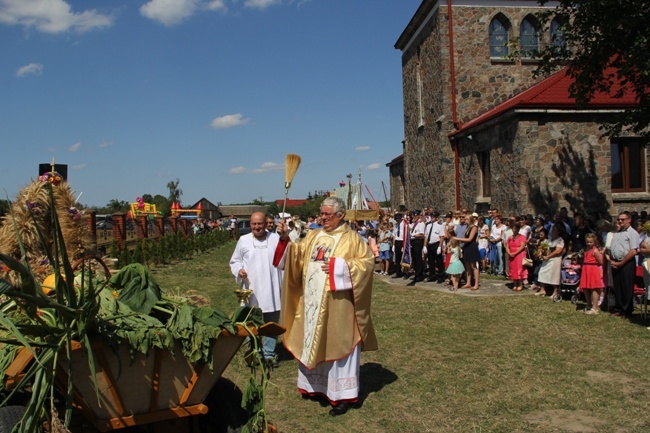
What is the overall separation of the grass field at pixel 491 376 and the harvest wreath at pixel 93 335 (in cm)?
100

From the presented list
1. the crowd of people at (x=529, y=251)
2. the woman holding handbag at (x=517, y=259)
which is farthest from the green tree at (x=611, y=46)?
the woman holding handbag at (x=517, y=259)

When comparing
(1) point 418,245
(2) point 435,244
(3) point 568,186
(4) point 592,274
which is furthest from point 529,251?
(3) point 568,186

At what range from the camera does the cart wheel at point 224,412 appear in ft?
12.7

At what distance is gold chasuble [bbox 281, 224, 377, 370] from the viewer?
5.80 meters

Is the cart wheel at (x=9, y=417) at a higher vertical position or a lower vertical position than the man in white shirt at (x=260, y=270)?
lower

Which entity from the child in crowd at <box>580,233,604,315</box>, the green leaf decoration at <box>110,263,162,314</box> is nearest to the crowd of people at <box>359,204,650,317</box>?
the child in crowd at <box>580,233,604,315</box>

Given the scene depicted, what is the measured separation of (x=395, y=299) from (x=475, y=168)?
9313mm

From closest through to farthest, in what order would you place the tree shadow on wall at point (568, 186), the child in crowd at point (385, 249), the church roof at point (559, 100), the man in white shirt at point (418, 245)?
1. the man in white shirt at point (418, 245)
2. the church roof at point (559, 100)
3. the tree shadow on wall at point (568, 186)
4. the child in crowd at point (385, 249)

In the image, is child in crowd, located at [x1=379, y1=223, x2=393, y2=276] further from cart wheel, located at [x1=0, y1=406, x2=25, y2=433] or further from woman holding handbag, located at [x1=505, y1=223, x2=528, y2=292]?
cart wheel, located at [x1=0, y1=406, x2=25, y2=433]

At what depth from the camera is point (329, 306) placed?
5895mm

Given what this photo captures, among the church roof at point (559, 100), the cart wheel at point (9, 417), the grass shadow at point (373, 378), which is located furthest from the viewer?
the church roof at point (559, 100)

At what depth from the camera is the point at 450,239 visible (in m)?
13.7

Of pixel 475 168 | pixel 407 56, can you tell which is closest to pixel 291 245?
pixel 475 168

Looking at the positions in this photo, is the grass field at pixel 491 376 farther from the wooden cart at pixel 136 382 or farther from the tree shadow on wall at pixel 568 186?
the tree shadow on wall at pixel 568 186
